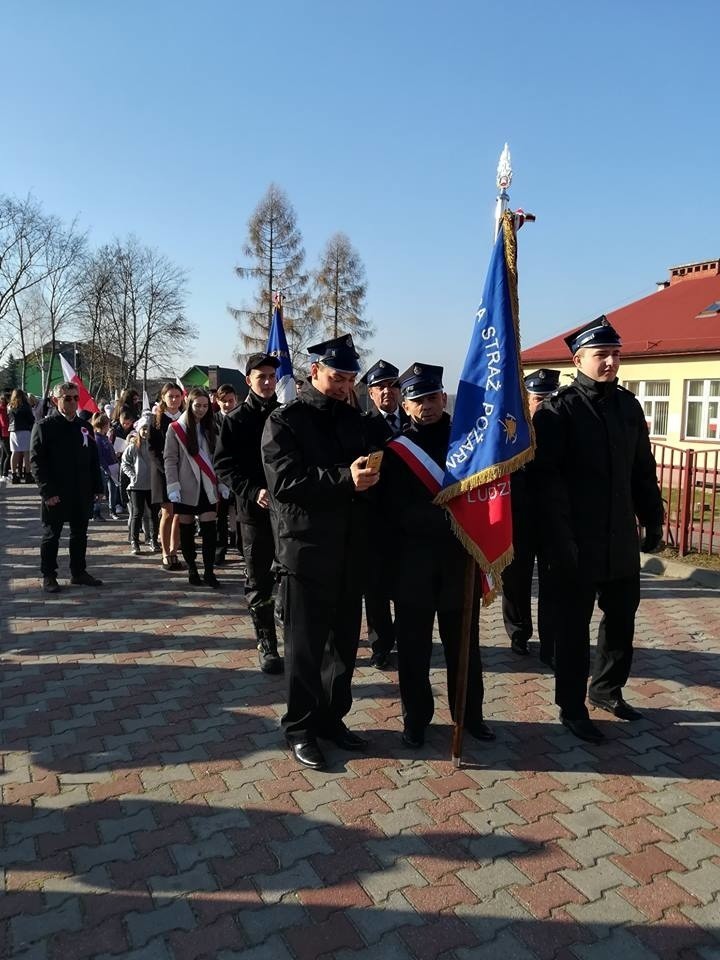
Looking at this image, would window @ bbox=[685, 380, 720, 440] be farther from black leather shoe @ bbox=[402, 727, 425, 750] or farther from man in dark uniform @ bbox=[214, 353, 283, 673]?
black leather shoe @ bbox=[402, 727, 425, 750]

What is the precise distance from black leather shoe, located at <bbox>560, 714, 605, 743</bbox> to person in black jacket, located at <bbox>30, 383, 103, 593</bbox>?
523 centimetres

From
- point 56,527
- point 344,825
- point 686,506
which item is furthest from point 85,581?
point 686,506

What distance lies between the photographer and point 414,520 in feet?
12.2

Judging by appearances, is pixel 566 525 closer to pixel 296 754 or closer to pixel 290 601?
pixel 290 601

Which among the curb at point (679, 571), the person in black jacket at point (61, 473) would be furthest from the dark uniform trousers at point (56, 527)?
the curb at point (679, 571)

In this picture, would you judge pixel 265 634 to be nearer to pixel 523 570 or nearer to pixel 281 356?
pixel 523 570

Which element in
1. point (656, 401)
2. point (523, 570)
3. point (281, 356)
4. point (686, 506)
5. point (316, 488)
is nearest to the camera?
point (316, 488)

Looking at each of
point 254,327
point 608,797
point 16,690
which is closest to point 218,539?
point 16,690

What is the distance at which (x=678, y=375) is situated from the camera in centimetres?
2286

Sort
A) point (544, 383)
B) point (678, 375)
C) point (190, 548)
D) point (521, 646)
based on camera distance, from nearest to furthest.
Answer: point (521, 646) < point (544, 383) < point (190, 548) < point (678, 375)

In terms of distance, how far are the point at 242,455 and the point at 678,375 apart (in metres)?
21.2

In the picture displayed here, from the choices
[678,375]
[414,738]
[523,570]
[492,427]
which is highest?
[678,375]

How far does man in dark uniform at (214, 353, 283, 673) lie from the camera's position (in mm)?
5000

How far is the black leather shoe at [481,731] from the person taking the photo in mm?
3968
